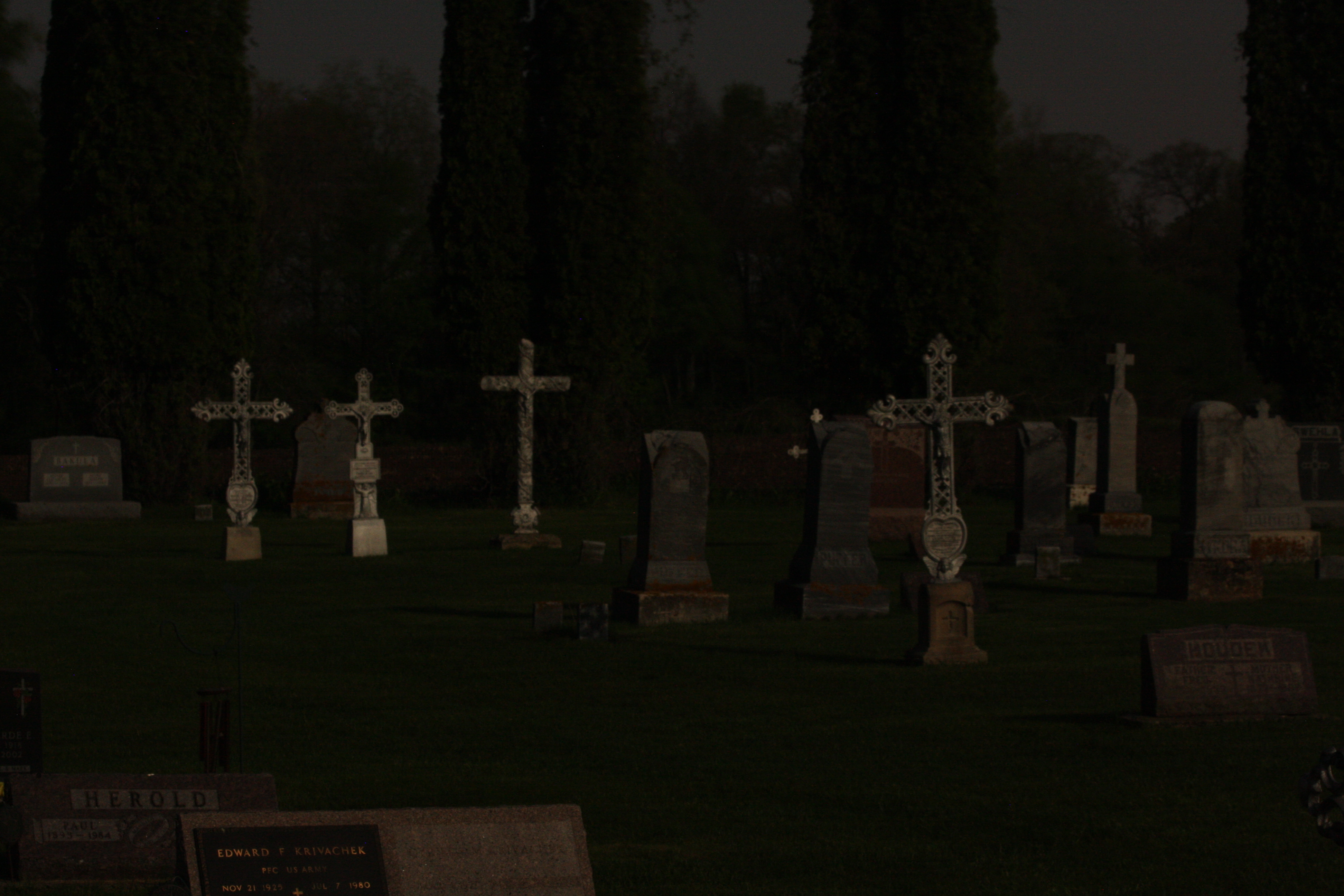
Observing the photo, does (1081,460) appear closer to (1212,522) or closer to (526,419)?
(526,419)

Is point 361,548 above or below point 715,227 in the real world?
below

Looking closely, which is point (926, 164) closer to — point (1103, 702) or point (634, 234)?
point (634, 234)

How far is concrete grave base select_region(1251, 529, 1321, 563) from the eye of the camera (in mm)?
20641

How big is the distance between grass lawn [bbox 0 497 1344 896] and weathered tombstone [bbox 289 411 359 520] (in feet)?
35.0

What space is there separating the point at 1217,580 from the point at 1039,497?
14.2 feet

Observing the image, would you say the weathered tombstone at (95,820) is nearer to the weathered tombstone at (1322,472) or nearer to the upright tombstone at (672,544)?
the upright tombstone at (672,544)

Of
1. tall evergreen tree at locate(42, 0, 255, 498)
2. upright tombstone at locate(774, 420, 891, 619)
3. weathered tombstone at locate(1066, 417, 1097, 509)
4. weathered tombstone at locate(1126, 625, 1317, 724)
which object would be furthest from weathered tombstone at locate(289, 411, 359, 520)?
weathered tombstone at locate(1126, 625, 1317, 724)

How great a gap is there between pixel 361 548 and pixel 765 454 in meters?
15.6

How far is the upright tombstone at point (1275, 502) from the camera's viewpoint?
67.9ft

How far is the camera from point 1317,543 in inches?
822

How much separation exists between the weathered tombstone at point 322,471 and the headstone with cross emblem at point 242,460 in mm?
6059

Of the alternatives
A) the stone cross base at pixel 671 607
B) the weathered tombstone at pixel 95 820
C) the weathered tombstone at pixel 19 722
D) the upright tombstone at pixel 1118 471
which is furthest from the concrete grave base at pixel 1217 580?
the weathered tombstone at pixel 19 722

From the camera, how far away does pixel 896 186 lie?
32.7 metres

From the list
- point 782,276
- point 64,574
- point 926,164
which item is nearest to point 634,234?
point 926,164
